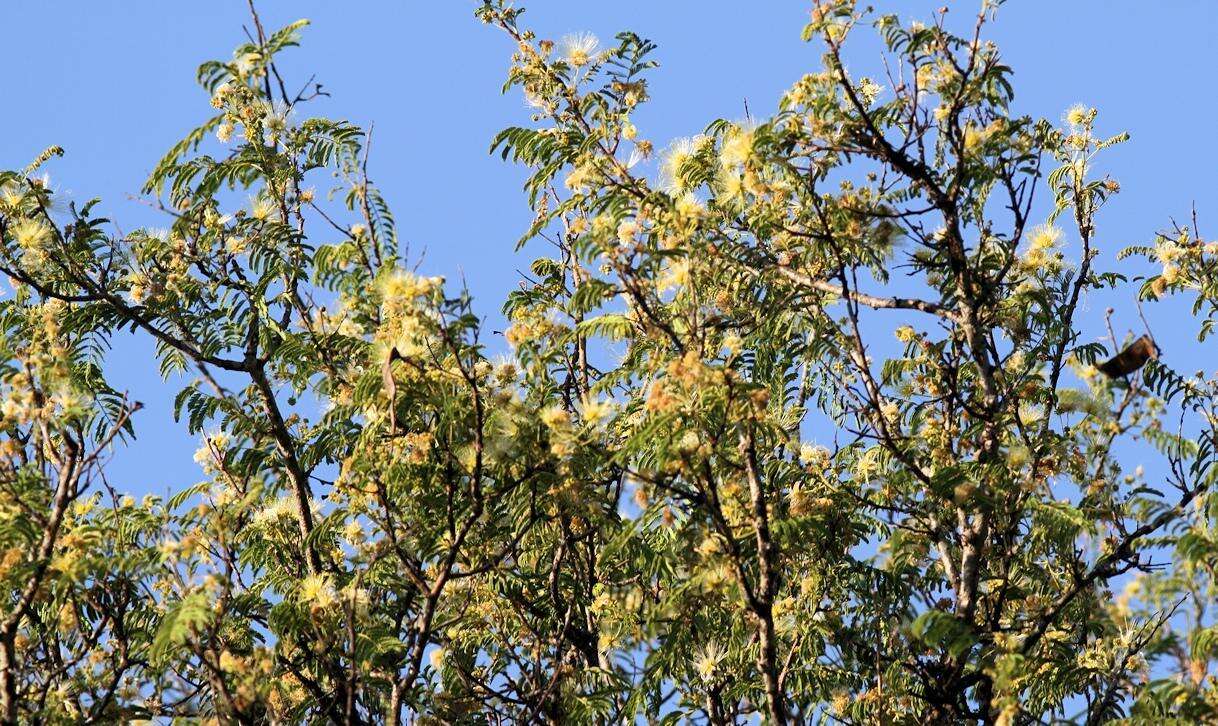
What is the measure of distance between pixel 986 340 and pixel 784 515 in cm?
153

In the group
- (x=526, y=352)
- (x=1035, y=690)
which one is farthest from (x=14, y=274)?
(x=1035, y=690)

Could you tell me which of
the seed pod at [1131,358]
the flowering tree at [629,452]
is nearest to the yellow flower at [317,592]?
the flowering tree at [629,452]

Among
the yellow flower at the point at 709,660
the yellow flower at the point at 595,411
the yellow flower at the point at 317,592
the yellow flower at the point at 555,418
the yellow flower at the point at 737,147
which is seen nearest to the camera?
the yellow flower at the point at 555,418

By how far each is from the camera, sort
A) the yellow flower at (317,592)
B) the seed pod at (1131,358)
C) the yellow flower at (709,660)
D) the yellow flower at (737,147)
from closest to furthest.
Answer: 1. the yellow flower at (317,592)
2. the seed pod at (1131,358)
3. the yellow flower at (737,147)
4. the yellow flower at (709,660)

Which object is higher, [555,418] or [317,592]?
[555,418]

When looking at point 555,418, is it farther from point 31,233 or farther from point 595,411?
point 31,233

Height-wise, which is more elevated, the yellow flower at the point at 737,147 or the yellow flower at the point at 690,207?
the yellow flower at the point at 737,147

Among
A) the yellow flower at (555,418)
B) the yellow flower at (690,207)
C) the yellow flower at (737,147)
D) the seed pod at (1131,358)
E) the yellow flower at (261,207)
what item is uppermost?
the yellow flower at (261,207)

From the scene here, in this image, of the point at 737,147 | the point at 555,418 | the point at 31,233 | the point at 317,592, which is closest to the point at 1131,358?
the point at 737,147

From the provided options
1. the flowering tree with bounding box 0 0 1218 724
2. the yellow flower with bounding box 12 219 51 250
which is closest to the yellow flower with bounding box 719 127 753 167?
the flowering tree with bounding box 0 0 1218 724

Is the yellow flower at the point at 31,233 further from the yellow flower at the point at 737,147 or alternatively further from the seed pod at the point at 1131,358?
the seed pod at the point at 1131,358

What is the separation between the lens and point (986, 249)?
367 inches

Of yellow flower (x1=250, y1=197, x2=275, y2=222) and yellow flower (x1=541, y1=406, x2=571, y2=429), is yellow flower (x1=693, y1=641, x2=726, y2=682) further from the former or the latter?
yellow flower (x1=250, y1=197, x2=275, y2=222)

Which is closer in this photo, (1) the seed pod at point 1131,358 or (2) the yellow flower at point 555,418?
(2) the yellow flower at point 555,418
